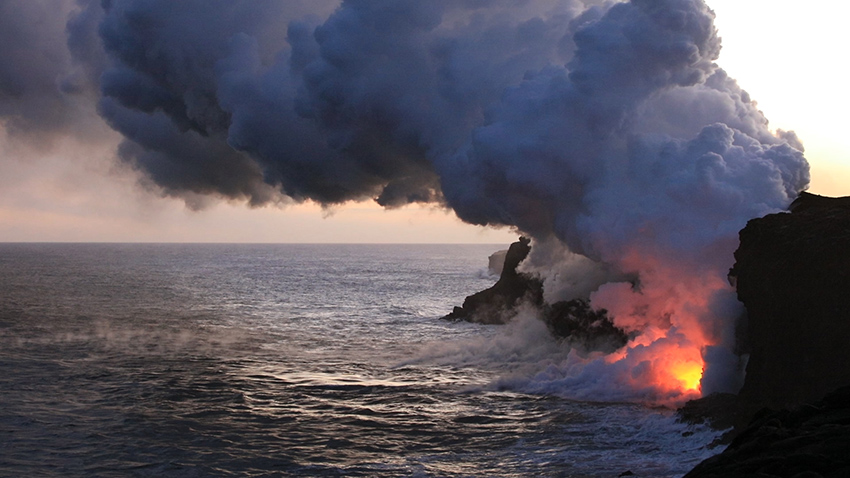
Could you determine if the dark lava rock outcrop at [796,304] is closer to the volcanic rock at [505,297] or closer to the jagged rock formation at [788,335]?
the jagged rock formation at [788,335]

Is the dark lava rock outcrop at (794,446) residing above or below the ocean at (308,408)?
above

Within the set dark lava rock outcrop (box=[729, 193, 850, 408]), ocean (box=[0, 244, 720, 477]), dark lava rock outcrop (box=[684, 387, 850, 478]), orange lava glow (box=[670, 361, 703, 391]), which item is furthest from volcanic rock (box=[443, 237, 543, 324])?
dark lava rock outcrop (box=[684, 387, 850, 478])

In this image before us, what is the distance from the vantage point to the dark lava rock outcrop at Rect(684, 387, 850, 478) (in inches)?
676

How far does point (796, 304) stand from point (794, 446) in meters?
10.1

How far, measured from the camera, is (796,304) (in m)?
27.2

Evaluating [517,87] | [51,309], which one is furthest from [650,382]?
[51,309]

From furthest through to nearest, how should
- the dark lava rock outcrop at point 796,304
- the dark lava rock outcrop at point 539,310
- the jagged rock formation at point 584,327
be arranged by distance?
the dark lava rock outcrop at point 539,310 < the jagged rock formation at point 584,327 < the dark lava rock outcrop at point 796,304

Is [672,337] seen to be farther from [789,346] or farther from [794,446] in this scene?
[794,446]

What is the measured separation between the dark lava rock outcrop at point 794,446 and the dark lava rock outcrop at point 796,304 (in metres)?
3.65

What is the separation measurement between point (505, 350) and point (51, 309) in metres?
58.1

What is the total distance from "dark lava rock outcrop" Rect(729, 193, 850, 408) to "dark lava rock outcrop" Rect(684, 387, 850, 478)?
365 centimetres

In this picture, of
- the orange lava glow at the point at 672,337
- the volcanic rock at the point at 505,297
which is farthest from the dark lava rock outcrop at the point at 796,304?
the volcanic rock at the point at 505,297

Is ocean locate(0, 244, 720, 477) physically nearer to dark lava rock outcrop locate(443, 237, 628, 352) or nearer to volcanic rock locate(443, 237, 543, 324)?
dark lava rock outcrop locate(443, 237, 628, 352)

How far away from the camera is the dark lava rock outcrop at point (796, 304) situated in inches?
997
